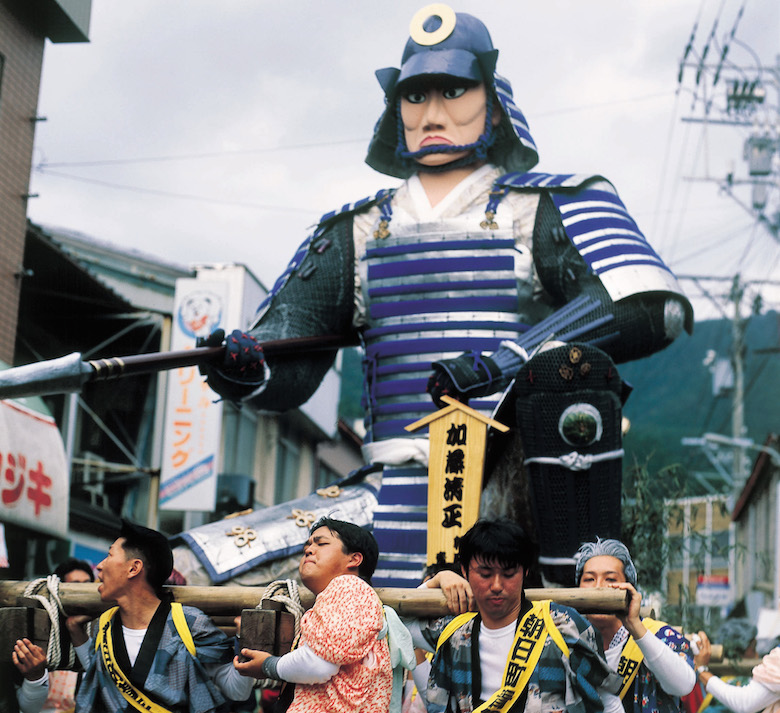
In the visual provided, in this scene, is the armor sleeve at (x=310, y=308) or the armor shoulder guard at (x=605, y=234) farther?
the armor sleeve at (x=310, y=308)

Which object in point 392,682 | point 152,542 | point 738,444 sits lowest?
point 392,682

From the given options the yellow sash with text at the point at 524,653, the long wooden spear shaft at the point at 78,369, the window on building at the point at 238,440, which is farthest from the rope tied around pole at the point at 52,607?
the window on building at the point at 238,440

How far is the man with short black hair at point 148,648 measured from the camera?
4.39 meters

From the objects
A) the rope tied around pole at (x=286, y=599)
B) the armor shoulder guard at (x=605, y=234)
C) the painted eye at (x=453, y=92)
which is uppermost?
the painted eye at (x=453, y=92)

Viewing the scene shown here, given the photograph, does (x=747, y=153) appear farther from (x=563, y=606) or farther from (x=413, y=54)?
(x=563, y=606)

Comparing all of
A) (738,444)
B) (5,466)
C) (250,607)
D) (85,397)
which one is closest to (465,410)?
(250,607)

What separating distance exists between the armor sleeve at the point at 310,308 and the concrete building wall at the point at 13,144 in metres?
5.65

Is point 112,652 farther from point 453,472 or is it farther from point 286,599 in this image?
point 453,472

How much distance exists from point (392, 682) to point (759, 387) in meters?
77.0

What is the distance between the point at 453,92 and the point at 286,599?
3.89m

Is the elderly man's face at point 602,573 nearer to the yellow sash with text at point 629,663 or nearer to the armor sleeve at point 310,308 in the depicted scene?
the yellow sash with text at point 629,663

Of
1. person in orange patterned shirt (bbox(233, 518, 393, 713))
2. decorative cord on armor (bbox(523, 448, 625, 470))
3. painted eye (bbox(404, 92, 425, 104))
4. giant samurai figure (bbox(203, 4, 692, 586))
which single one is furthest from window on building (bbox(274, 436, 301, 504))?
person in orange patterned shirt (bbox(233, 518, 393, 713))

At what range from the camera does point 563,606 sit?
4.25 m

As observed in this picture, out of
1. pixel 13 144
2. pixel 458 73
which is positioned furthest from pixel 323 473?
pixel 458 73
